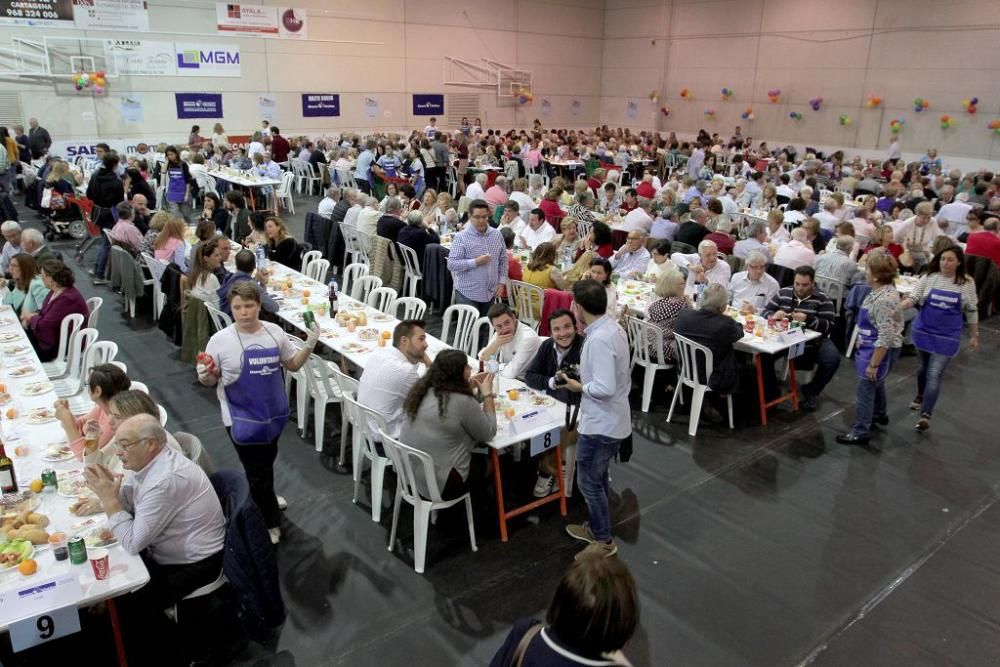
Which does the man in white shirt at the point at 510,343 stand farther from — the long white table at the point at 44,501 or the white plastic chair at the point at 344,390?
the long white table at the point at 44,501

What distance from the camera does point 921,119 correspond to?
17.3 meters

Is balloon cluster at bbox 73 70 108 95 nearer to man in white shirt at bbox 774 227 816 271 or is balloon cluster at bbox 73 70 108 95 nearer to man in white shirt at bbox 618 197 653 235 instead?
man in white shirt at bbox 618 197 653 235

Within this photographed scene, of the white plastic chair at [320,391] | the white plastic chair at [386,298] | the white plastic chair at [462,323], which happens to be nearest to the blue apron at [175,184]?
the white plastic chair at [386,298]

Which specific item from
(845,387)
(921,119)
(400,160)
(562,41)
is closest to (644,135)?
(562,41)

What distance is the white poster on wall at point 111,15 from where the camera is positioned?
613 inches

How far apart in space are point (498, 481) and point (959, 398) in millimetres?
4921

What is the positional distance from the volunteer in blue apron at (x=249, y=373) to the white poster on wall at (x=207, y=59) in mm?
15850

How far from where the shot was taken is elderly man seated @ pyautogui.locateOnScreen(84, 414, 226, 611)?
9.85ft

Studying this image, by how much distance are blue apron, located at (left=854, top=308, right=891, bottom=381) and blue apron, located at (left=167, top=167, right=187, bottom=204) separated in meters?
11.7

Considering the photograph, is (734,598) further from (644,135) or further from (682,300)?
(644,135)

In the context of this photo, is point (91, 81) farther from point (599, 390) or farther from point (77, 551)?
point (599, 390)

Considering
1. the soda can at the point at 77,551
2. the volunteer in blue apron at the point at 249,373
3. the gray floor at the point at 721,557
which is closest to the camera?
the soda can at the point at 77,551

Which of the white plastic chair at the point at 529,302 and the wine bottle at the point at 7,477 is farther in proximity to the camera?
the white plastic chair at the point at 529,302

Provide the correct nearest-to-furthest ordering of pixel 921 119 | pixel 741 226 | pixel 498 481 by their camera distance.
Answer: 1. pixel 498 481
2. pixel 741 226
3. pixel 921 119
